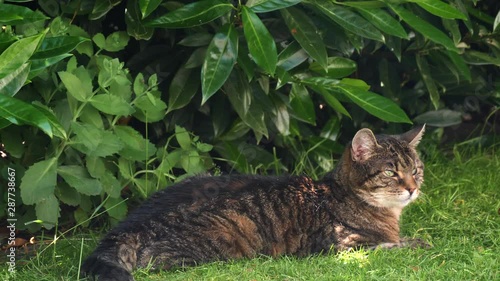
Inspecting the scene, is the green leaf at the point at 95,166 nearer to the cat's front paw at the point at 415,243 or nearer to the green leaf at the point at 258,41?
the green leaf at the point at 258,41

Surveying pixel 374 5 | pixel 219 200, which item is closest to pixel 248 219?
pixel 219 200

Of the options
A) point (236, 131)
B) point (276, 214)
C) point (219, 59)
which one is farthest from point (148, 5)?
point (236, 131)

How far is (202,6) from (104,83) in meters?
0.68

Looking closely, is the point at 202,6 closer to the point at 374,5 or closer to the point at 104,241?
the point at 374,5

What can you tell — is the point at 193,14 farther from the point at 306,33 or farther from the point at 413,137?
the point at 413,137

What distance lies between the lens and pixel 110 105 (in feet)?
14.9

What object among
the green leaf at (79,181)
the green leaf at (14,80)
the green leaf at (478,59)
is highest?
the green leaf at (14,80)

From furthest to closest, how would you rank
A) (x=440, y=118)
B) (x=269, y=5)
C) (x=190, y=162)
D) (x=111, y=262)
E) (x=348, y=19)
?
(x=440, y=118) → (x=190, y=162) → (x=348, y=19) → (x=269, y=5) → (x=111, y=262)

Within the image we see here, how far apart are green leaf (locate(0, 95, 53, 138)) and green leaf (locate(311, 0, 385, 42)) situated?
1.74 meters

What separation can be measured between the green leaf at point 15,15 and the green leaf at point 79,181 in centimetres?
89

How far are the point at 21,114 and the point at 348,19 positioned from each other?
189 cm

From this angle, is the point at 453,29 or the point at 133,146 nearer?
the point at 133,146

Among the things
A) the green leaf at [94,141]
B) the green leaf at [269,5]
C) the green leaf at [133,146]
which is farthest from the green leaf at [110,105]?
the green leaf at [269,5]

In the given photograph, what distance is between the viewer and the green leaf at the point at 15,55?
3535mm
